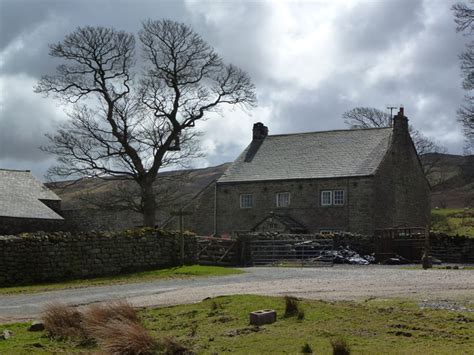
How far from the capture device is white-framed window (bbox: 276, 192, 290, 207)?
5409cm

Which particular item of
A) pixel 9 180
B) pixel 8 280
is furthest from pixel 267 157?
pixel 8 280

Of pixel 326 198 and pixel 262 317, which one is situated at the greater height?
pixel 326 198

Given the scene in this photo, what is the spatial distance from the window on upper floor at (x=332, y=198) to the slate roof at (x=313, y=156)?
1256 millimetres

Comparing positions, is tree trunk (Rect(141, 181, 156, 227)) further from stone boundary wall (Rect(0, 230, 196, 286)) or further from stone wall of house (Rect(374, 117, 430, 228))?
stone boundary wall (Rect(0, 230, 196, 286))

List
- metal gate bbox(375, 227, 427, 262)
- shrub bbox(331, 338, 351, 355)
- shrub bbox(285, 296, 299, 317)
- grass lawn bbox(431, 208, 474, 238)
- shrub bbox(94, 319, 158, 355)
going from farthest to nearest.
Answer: grass lawn bbox(431, 208, 474, 238), metal gate bbox(375, 227, 427, 262), shrub bbox(285, 296, 299, 317), shrub bbox(94, 319, 158, 355), shrub bbox(331, 338, 351, 355)

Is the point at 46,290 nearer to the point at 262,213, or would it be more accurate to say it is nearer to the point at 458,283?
the point at 458,283

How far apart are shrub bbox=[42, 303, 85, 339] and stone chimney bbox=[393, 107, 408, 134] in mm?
45378

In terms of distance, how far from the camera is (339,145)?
5556cm

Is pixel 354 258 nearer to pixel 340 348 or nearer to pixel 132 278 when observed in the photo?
pixel 132 278

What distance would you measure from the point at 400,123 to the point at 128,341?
158 ft

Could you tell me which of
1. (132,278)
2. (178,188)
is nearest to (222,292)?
(132,278)

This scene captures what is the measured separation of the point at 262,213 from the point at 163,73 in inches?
557

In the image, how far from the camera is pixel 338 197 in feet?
170

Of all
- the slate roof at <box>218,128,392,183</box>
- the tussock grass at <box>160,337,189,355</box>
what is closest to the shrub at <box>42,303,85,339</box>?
the tussock grass at <box>160,337,189,355</box>
